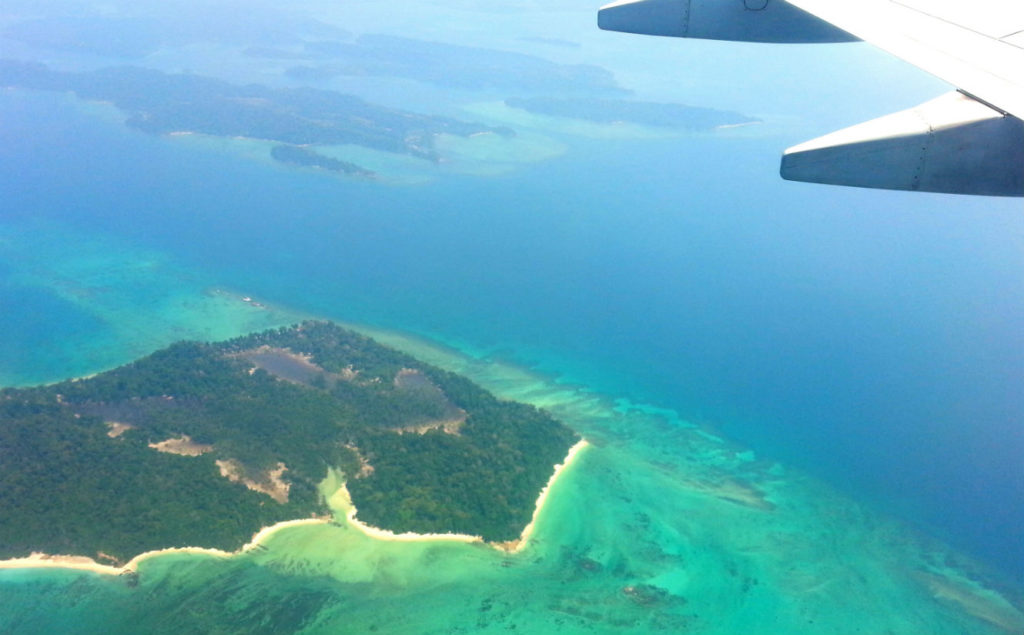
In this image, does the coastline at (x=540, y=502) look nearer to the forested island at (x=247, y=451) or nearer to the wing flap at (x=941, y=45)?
the forested island at (x=247, y=451)

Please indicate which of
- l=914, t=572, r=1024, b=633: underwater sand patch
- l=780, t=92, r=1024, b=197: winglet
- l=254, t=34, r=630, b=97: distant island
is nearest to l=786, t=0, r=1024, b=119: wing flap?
l=780, t=92, r=1024, b=197: winglet

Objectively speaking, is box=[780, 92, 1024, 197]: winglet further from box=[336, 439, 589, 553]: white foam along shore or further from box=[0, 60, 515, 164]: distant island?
box=[0, 60, 515, 164]: distant island

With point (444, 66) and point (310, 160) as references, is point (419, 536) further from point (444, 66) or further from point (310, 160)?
point (444, 66)

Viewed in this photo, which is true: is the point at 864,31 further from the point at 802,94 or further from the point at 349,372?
the point at 802,94

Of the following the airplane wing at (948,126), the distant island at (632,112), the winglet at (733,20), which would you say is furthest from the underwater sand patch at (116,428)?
the distant island at (632,112)

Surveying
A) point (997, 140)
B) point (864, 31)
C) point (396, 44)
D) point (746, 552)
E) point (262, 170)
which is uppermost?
point (396, 44)

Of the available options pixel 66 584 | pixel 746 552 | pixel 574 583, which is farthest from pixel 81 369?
pixel 746 552

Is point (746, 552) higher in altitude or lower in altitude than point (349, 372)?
lower

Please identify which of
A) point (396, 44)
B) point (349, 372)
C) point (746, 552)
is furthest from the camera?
point (396, 44)
